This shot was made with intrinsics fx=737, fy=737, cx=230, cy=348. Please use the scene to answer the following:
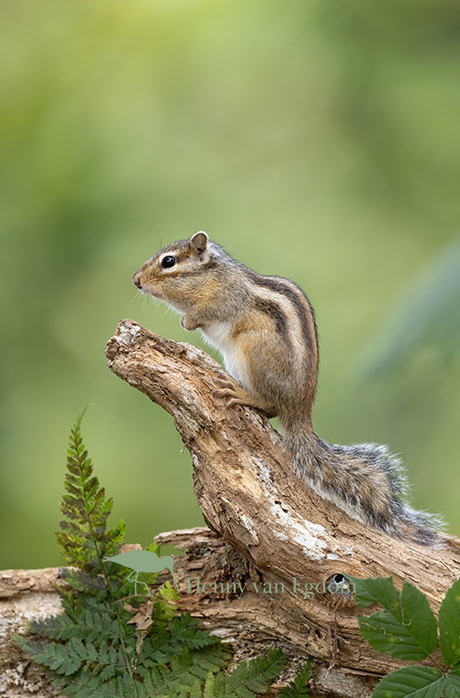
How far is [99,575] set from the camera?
5.90 ft

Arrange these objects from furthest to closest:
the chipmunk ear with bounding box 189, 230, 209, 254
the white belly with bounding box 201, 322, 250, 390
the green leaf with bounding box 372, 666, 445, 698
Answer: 1. the chipmunk ear with bounding box 189, 230, 209, 254
2. the white belly with bounding box 201, 322, 250, 390
3. the green leaf with bounding box 372, 666, 445, 698

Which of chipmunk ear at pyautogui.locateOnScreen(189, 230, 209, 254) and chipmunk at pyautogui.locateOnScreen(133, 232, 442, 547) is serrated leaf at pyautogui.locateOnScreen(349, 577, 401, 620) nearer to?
chipmunk at pyautogui.locateOnScreen(133, 232, 442, 547)

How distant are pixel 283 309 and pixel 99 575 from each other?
0.83m

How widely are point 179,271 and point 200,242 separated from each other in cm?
10

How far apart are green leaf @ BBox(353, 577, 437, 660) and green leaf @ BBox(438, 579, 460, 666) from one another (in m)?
0.02

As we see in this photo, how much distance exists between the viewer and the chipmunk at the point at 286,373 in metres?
1.86

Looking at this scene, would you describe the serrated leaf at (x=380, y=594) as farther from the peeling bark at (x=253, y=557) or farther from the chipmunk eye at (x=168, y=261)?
the chipmunk eye at (x=168, y=261)

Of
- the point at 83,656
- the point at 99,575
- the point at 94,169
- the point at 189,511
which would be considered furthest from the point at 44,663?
the point at 94,169

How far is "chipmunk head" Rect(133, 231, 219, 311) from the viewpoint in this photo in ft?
7.01

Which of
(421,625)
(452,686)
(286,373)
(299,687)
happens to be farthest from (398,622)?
(286,373)

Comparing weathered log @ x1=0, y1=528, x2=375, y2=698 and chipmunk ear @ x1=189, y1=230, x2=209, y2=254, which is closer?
weathered log @ x1=0, y1=528, x2=375, y2=698

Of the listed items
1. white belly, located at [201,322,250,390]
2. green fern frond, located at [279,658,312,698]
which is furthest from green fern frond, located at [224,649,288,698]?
white belly, located at [201,322,250,390]

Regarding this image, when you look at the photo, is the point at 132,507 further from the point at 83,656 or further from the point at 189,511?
the point at 83,656

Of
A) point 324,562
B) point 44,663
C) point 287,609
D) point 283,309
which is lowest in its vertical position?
point 44,663
